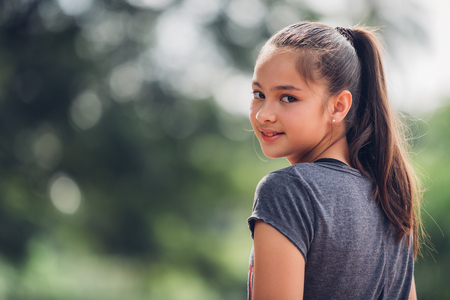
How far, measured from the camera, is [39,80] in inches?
152

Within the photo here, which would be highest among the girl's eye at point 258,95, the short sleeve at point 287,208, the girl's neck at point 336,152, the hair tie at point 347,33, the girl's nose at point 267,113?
the hair tie at point 347,33

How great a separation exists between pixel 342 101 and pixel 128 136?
346 cm

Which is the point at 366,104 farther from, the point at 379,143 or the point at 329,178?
the point at 329,178

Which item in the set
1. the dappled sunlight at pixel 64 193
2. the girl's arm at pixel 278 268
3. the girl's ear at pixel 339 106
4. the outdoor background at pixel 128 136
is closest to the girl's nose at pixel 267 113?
the girl's ear at pixel 339 106

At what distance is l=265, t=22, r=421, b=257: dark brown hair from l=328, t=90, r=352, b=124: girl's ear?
0.01m

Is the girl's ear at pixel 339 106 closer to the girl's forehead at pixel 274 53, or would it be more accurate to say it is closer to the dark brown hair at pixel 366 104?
→ the dark brown hair at pixel 366 104

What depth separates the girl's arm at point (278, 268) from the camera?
626 millimetres

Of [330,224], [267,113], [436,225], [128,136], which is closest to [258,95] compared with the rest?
[267,113]

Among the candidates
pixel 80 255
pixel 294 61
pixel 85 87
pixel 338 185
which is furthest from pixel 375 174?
pixel 80 255

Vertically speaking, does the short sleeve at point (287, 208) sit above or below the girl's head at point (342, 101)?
below

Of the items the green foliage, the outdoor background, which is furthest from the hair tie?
the outdoor background

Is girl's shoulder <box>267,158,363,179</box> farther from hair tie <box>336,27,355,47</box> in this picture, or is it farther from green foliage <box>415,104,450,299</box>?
green foliage <box>415,104,450,299</box>

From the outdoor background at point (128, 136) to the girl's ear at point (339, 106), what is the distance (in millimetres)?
2966

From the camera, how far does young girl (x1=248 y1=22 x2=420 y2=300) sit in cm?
64
